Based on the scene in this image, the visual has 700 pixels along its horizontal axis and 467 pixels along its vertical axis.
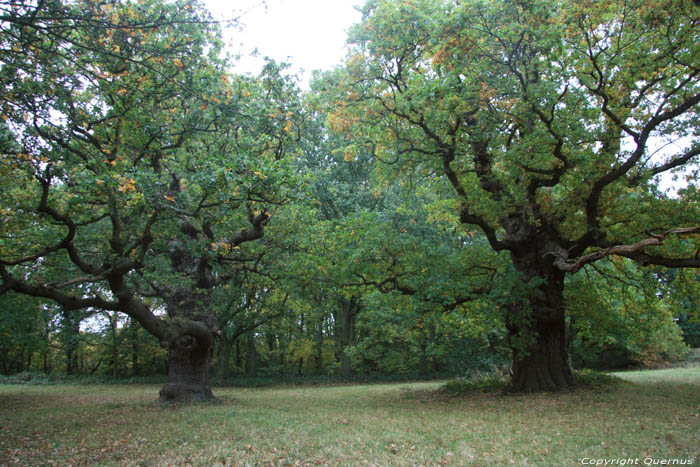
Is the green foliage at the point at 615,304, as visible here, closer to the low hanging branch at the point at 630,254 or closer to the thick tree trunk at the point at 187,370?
the low hanging branch at the point at 630,254

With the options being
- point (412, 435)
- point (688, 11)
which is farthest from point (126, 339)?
point (688, 11)

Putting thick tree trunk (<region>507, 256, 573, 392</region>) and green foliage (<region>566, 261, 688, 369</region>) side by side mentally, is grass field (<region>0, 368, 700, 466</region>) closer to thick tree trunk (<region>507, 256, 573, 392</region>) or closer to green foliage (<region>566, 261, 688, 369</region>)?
thick tree trunk (<region>507, 256, 573, 392</region>)

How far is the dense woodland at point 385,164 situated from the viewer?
22.9 feet

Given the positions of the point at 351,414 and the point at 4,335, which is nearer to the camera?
the point at 351,414

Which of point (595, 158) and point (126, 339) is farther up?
point (595, 158)

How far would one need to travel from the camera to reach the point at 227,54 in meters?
9.63

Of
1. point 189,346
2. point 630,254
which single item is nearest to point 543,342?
point 630,254

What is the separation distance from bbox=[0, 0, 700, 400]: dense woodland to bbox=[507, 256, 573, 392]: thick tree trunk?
55 mm

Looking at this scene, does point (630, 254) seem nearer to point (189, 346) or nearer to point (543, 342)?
point (543, 342)

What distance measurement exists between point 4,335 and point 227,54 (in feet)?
53.6

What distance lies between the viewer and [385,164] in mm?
13094

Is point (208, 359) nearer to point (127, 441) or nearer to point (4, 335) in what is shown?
point (127, 441)

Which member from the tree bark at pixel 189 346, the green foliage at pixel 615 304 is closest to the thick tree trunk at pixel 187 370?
the tree bark at pixel 189 346

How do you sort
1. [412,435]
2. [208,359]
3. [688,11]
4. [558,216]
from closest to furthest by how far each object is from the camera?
[412,435]
[688,11]
[558,216]
[208,359]
